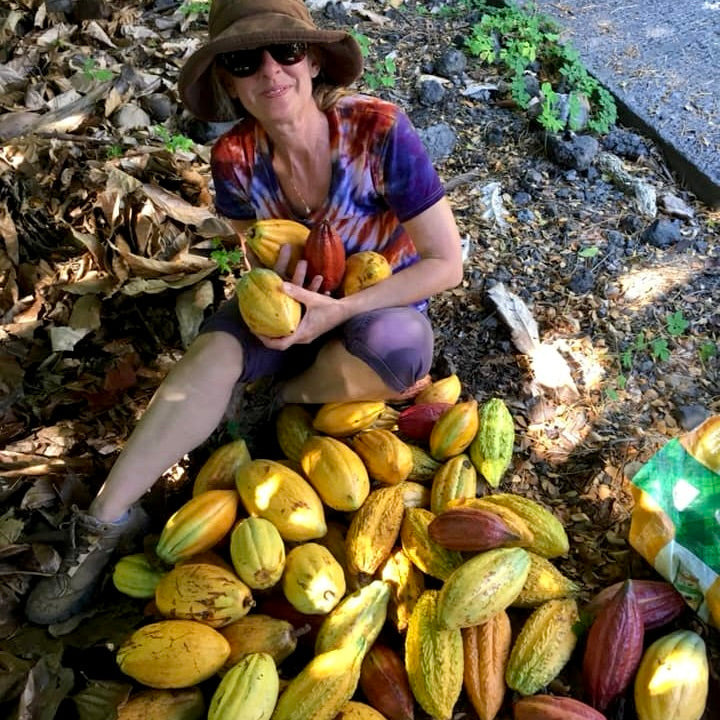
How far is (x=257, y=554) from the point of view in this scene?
2.02 metres

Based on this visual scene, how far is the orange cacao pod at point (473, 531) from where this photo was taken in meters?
2.01

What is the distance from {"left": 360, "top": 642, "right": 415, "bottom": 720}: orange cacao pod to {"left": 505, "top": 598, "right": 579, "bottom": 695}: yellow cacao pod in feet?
0.84

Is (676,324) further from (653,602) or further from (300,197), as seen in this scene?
(300,197)

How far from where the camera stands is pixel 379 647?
2.02 meters

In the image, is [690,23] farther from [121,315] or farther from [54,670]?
[54,670]

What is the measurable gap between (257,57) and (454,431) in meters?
1.20

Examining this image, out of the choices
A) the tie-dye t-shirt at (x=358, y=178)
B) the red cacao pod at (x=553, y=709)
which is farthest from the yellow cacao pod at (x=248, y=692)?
the tie-dye t-shirt at (x=358, y=178)

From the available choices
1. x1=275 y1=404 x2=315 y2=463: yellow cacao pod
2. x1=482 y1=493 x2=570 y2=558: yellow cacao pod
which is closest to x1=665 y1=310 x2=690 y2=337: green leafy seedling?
x1=482 y1=493 x2=570 y2=558: yellow cacao pod

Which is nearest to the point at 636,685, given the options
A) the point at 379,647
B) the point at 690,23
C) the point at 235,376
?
the point at 379,647

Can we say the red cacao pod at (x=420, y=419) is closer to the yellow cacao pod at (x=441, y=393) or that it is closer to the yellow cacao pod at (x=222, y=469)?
the yellow cacao pod at (x=441, y=393)

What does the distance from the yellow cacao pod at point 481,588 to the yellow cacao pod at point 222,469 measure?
0.74m

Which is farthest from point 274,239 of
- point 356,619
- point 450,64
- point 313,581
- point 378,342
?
point 450,64

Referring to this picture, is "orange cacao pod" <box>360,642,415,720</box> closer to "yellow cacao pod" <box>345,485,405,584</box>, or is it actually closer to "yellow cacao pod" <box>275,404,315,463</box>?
"yellow cacao pod" <box>345,485,405,584</box>

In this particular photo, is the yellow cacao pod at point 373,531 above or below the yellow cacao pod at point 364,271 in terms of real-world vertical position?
below
